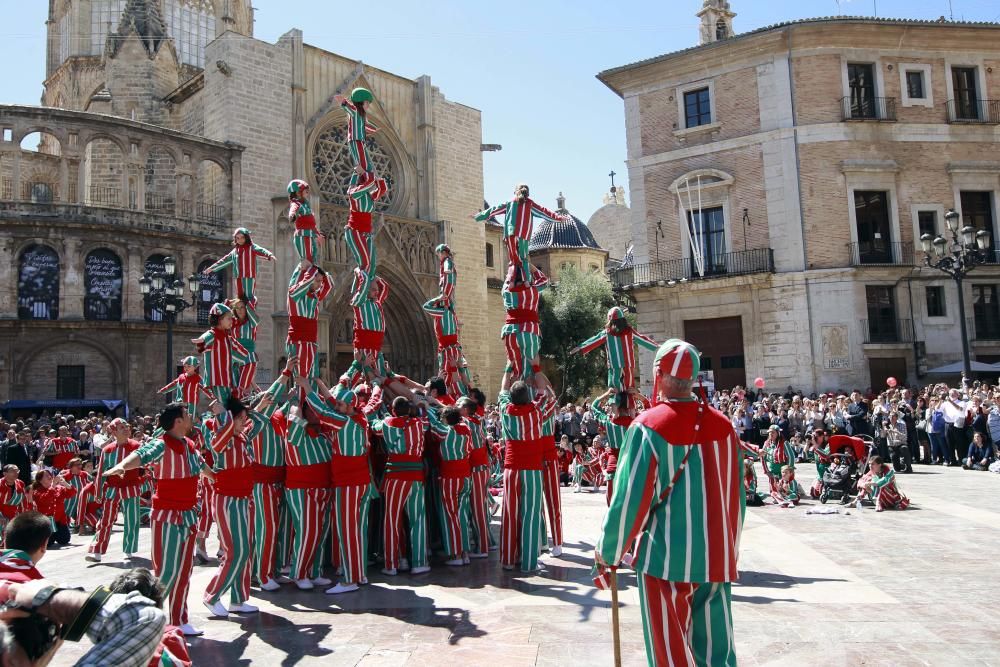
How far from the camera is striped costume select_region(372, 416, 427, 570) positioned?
762cm

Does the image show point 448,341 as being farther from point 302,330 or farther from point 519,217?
point 302,330

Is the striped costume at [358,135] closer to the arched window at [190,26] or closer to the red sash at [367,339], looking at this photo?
the red sash at [367,339]

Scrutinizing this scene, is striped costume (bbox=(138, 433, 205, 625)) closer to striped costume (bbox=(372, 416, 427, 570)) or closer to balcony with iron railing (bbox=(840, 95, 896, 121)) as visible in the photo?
striped costume (bbox=(372, 416, 427, 570))

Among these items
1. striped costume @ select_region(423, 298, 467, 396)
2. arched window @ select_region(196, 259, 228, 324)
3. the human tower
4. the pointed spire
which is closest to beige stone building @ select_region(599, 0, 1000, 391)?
arched window @ select_region(196, 259, 228, 324)

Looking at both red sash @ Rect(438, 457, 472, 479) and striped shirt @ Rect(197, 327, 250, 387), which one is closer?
striped shirt @ Rect(197, 327, 250, 387)

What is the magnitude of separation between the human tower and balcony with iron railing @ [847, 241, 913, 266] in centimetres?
1885

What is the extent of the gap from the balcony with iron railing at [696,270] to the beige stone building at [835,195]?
0.07 metres

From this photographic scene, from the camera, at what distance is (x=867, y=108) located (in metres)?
24.7

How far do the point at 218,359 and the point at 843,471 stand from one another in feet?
30.6

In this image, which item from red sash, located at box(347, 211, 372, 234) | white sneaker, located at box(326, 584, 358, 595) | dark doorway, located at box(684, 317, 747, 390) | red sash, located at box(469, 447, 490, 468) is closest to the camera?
white sneaker, located at box(326, 584, 358, 595)

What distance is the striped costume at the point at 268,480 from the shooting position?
23.5 feet

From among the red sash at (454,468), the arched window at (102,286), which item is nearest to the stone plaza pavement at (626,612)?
the red sash at (454,468)

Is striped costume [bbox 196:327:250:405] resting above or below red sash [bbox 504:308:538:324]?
below

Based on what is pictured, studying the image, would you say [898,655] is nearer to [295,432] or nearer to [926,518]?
[295,432]
